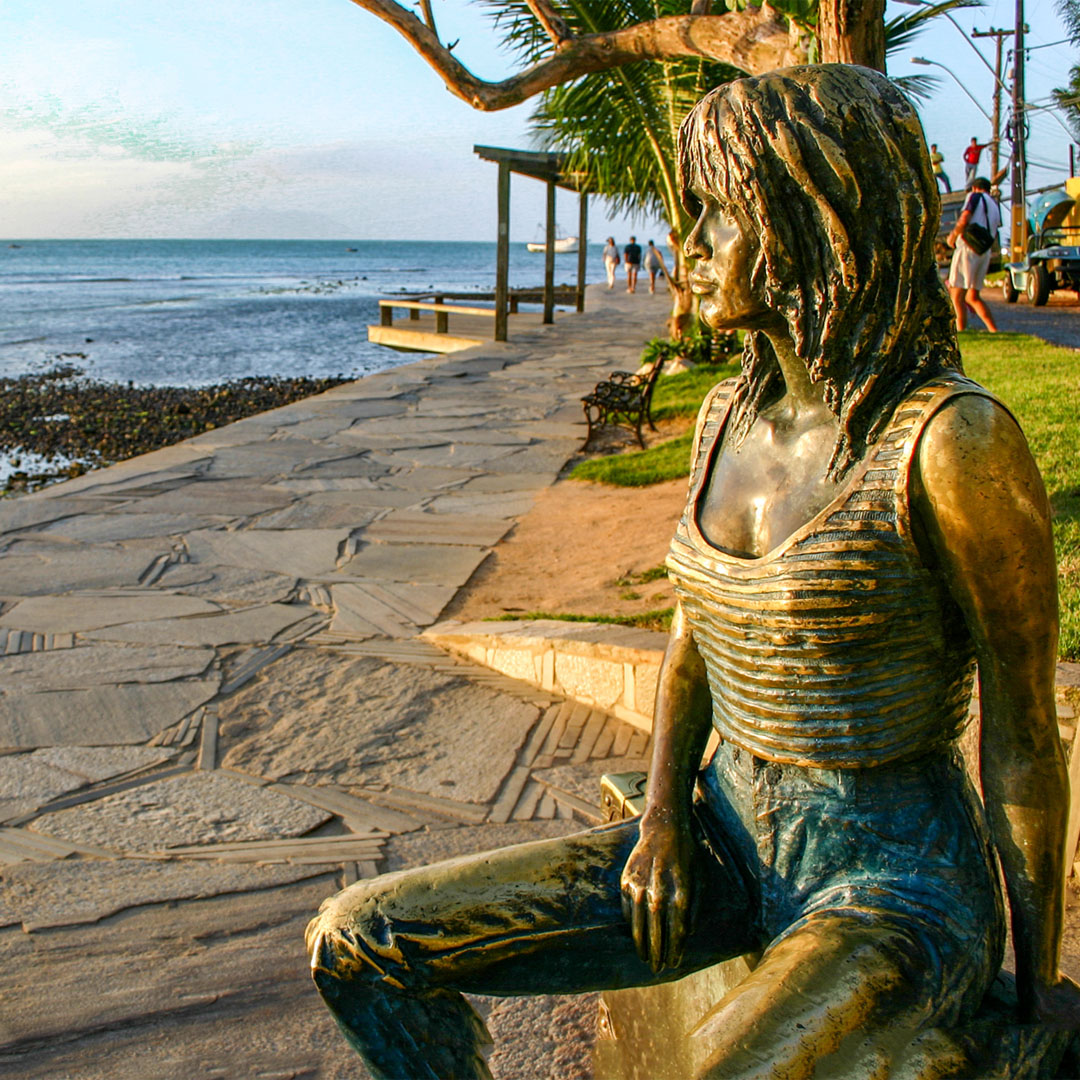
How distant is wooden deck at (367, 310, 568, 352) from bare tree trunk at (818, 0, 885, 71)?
13082mm

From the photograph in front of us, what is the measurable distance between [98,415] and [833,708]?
15076 mm

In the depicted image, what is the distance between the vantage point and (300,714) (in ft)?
14.3

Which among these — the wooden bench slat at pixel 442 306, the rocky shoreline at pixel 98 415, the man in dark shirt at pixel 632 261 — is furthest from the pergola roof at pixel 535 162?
the man in dark shirt at pixel 632 261

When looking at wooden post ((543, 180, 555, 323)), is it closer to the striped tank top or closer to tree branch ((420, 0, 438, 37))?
tree branch ((420, 0, 438, 37))

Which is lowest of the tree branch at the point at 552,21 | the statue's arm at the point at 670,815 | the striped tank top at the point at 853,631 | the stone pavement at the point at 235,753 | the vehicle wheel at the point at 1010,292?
the stone pavement at the point at 235,753

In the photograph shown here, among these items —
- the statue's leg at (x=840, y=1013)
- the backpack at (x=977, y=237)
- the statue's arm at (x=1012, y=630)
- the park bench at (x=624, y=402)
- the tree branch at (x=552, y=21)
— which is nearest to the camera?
the statue's leg at (x=840, y=1013)

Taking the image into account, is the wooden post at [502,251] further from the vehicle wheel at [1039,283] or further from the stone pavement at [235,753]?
the stone pavement at [235,753]

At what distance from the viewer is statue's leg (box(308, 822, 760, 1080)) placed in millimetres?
1506

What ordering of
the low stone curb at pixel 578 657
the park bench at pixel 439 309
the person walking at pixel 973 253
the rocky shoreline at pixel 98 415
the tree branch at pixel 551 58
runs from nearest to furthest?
the low stone curb at pixel 578 657
the tree branch at pixel 551 58
the person walking at pixel 973 253
the rocky shoreline at pixel 98 415
the park bench at pixel 439 309

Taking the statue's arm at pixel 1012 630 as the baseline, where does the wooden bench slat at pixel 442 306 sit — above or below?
above

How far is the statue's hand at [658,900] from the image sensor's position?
156cm

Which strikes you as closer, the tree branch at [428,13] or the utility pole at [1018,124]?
the tree branch at [428,13]

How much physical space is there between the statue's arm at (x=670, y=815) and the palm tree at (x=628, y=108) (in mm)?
7827

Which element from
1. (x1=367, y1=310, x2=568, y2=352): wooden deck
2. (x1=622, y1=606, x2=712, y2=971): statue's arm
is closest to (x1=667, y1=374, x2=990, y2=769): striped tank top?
(x1=622, y1=606, x2=712, y2=971): statue's arm
